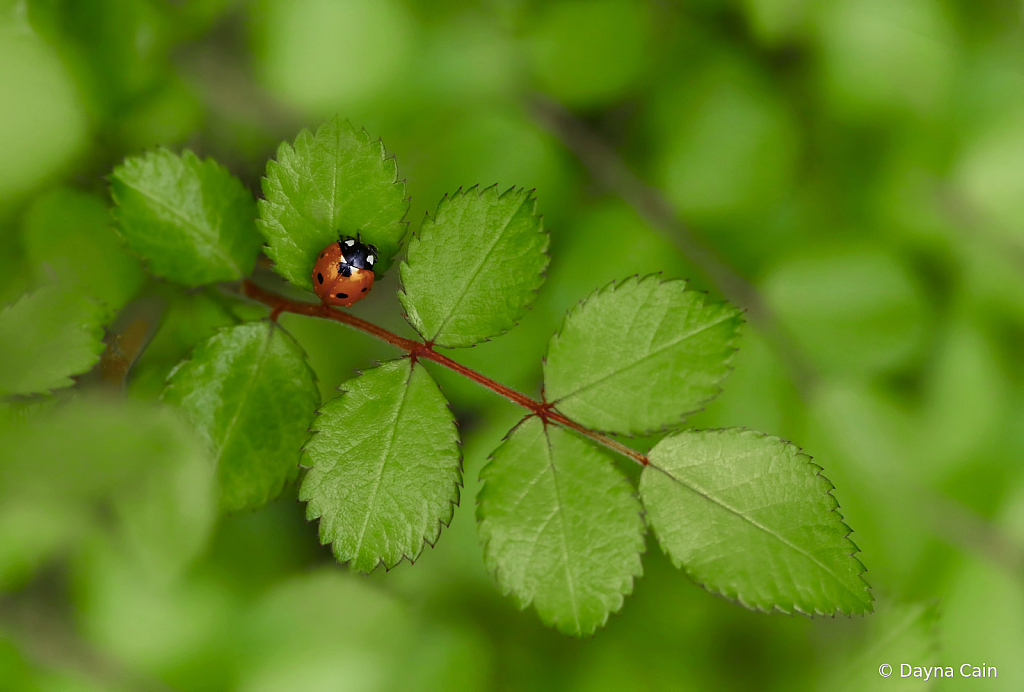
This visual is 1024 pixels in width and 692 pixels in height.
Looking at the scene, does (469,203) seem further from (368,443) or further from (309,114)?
(309,114)

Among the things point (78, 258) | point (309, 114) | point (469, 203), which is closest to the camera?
point (469, 203)

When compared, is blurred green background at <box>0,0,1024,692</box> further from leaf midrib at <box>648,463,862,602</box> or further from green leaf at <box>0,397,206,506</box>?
leaf midrib at <box>648,463,862,602</box>

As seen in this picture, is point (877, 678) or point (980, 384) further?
point (980, 384)

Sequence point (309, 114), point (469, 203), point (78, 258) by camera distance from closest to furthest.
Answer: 1. point (469, 203)
2. point (78, 258)
3. point (309, 114)

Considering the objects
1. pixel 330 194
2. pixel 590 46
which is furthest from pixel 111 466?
pixel 590 46

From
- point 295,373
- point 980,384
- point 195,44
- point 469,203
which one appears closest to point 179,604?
point 295,373

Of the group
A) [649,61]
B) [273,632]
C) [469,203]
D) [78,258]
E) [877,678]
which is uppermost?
[649,61]

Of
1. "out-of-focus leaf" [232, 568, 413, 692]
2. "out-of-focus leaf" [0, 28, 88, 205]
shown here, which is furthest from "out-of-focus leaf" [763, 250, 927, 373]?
"out-of-focus leaf" [0, 28, 88, 205]
